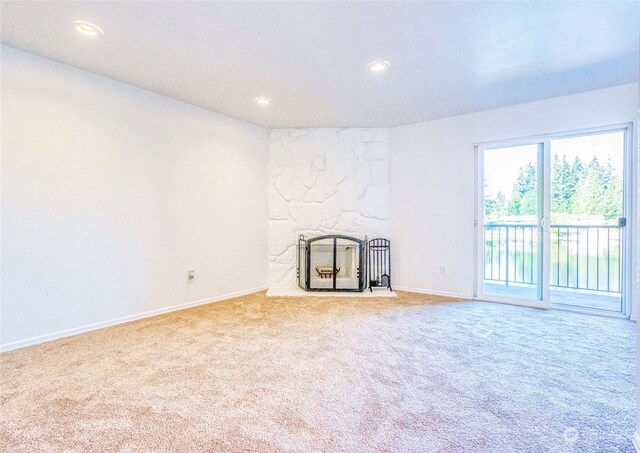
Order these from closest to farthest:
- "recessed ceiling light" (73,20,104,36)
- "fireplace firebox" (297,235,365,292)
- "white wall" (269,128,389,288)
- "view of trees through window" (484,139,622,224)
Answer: "recessed ceiling light" (73,20,104,36), "view of trees through window" (484,139,622,224), "fireplace firebox" (297,235,365,292), "white wall" (269,128,389,288)

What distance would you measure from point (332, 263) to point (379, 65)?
2594 mm

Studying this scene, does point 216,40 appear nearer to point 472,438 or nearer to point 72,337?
point 72,337

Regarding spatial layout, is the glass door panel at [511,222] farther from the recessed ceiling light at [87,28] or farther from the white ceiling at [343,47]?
the recessed ceiling light at [87,28]

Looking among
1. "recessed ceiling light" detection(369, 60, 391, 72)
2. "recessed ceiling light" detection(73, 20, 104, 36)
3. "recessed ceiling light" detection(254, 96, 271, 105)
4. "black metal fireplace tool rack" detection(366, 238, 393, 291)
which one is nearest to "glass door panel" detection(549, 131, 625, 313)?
"black metal fireplace tool rack" detection(366, 238, 393, 291)

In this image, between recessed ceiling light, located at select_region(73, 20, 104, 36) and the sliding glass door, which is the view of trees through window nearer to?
the sliding glass door

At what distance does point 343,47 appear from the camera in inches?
94.4

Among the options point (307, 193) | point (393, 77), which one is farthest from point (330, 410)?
Result: point (307, 193)

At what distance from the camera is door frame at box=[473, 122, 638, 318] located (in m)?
3.16

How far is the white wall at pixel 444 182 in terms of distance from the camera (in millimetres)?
3592

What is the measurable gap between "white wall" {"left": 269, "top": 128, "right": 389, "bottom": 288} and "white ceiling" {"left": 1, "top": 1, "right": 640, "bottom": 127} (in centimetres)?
111

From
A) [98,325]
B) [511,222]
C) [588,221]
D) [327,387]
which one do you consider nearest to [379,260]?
[511,222]

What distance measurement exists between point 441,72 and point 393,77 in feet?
1.35

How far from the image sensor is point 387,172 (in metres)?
4.63

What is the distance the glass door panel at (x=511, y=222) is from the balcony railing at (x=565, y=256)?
1cm
